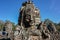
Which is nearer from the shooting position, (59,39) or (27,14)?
(27,14)

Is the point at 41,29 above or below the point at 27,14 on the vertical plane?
below

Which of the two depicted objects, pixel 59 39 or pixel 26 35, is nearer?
pixel 26 35

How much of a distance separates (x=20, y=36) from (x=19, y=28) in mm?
660

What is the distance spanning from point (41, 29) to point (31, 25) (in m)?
0.86

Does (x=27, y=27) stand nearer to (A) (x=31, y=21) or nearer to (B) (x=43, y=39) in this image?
(A) (x=31, y=21)

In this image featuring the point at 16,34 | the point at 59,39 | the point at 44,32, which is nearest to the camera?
Answer: the point at 16,34

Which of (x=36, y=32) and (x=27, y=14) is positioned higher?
(x=27, y=14)

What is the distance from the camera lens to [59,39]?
2245cm

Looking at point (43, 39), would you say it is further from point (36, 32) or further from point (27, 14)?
point (27, 14)

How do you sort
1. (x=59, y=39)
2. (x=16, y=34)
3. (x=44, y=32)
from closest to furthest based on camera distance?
1. (x=16, y=34)
2. (x=44, y=32)
3. (x=59, y=39)

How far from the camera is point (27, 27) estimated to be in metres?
15.4

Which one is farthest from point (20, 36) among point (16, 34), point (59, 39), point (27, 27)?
point (59, 39)

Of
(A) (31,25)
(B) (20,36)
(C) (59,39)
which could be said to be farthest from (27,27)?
(C) (59,39)

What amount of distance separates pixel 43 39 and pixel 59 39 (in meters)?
7.62
